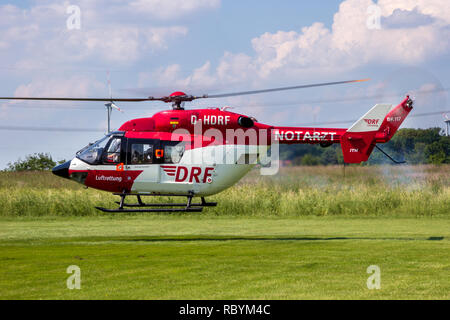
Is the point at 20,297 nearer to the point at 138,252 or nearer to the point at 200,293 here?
the point at 200,293

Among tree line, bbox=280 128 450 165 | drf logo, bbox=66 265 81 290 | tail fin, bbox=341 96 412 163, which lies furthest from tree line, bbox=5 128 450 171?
drf logo, bbox=66 265 81 290

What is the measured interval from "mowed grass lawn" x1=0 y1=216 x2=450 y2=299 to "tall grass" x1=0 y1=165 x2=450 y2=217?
210 inches

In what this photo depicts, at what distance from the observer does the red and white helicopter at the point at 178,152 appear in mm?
20609

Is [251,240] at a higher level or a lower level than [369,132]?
lower

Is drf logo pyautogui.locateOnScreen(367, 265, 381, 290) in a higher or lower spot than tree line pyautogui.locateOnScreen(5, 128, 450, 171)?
lower

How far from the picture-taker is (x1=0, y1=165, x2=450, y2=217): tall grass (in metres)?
34.3

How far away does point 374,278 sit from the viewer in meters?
14.2

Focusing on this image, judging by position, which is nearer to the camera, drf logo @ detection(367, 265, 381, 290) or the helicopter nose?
drf logo @ detection(367, 265, 381, 290)

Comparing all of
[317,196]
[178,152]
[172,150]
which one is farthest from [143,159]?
[317,196]

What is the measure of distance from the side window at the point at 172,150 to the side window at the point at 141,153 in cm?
48

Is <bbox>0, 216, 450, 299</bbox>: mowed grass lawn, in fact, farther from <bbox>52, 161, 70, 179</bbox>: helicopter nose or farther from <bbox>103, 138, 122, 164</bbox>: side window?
<bbox>103, 138, 122, 164</bbox>: side window

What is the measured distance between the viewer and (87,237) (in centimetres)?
→ 2381

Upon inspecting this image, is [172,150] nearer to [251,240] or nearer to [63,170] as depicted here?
[63,170]

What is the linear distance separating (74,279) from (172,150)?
7.42 meters
